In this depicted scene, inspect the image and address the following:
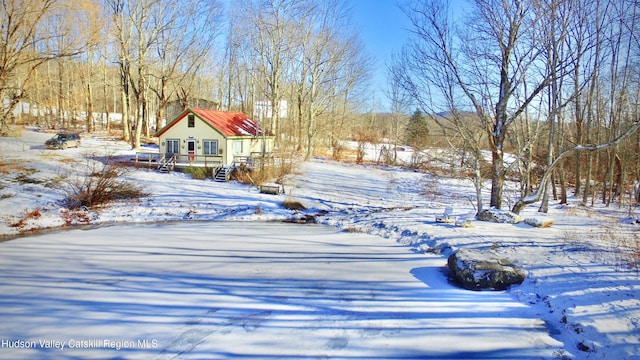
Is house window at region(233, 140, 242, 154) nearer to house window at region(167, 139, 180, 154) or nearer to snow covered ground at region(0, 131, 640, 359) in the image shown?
house window at region(167, 139, 180, 154)

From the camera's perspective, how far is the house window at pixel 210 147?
89.2 feet

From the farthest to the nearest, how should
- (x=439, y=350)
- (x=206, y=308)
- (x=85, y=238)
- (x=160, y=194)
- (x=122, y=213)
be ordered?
(x=160, y=194)
(x=122, y=213)
(x=85, y=238)
(x=206, y=308)
(x=439, y=350)

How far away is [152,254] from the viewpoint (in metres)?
9.72

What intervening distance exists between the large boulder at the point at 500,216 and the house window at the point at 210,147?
20.2 metres

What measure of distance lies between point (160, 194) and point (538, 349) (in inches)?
704

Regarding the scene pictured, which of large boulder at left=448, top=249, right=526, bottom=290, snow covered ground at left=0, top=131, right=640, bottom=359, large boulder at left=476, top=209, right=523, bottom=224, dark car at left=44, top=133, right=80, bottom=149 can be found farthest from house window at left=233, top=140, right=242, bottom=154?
large boulder at left=448, top=249, right=526, bottom=290

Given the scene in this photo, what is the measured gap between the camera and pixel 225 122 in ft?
96.1

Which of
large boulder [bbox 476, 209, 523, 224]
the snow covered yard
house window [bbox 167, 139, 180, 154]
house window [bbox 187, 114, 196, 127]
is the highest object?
house window [bbox 187, 114, 196, 127]

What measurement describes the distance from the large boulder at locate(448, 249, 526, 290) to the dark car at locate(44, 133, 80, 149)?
3042cm

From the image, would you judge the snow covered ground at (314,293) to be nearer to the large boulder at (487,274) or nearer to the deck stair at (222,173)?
the large boulder at (487,274)

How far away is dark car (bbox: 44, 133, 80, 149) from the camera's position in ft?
90.7

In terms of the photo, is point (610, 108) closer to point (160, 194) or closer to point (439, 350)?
point (439, 350)

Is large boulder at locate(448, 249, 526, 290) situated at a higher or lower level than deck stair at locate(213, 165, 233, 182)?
lower

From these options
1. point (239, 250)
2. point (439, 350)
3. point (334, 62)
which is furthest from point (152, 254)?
point (334, 62)
